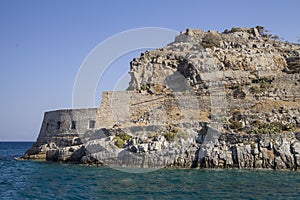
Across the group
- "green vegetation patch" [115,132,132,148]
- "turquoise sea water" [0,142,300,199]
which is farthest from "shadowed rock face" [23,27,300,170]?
"turquoise sea water" [0,142,300,199]

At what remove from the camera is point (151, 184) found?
56.7 ft

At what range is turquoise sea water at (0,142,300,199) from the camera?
1471 cm

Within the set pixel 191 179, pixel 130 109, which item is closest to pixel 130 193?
pixel 191 179

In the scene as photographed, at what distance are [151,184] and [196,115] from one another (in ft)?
43.8

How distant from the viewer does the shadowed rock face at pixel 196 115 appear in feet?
78.0

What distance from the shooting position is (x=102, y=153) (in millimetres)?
25391

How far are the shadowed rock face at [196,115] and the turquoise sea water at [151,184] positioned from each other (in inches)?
78.0

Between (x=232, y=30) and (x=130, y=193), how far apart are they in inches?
1488

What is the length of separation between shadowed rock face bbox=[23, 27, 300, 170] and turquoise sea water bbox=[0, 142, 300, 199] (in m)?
1.98

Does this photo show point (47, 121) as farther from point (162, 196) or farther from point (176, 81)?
point (162, 196)

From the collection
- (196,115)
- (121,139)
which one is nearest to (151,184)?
(121,139)

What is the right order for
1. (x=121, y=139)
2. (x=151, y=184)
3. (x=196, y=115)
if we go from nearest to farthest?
(x=151, y=184), (x=121, y=139), (x=196, y=115)

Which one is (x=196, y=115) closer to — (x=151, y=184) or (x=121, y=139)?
(x=121, y=139)

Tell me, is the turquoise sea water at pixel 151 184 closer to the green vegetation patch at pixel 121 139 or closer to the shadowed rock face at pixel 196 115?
the shadowed rock face at pixel 196 115
